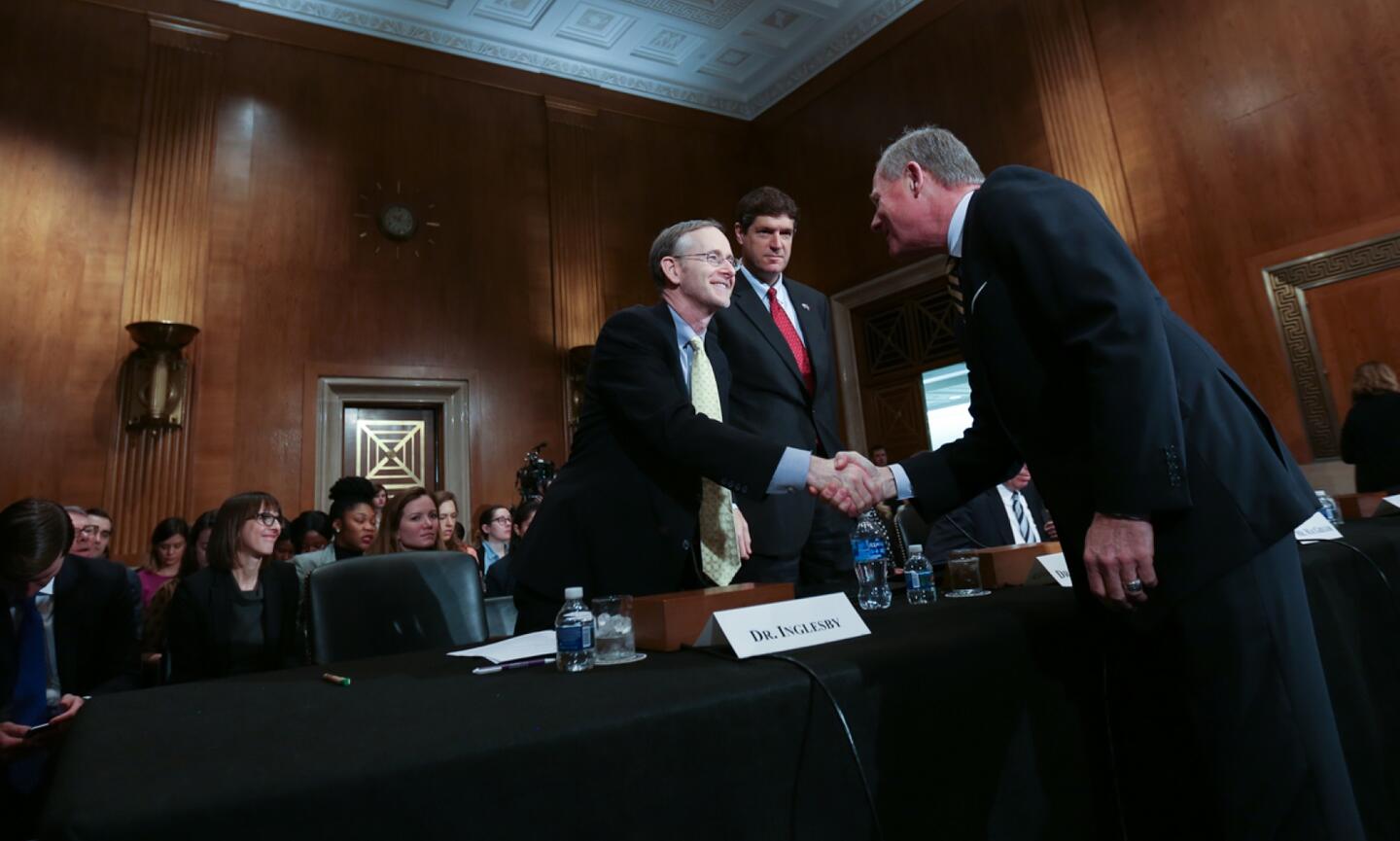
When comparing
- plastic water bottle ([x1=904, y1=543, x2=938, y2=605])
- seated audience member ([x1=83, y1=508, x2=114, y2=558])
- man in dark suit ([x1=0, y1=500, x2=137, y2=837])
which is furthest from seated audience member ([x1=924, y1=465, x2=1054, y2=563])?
seated audience member ([x1=83, y1=508, x2=114, y2=558])

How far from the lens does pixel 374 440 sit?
6559 millimetres

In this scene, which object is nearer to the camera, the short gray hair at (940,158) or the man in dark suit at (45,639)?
the short gray hair at (940,158)

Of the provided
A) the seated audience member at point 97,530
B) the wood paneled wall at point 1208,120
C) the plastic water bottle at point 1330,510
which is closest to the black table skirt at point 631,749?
the plastic water bottle at point 1330,510

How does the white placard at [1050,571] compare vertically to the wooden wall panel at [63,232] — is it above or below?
below

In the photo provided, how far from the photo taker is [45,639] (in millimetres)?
2262

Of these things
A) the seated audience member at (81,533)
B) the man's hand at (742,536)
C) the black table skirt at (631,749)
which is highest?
the seated audience member at (81,533)

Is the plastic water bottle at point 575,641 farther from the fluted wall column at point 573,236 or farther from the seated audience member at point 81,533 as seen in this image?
the fluted wall column at point 573,236

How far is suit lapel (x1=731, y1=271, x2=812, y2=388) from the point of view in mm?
2174

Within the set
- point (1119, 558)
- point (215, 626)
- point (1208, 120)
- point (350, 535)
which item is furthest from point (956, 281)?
point (1208, 120)

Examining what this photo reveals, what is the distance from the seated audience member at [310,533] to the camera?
457 centimetres

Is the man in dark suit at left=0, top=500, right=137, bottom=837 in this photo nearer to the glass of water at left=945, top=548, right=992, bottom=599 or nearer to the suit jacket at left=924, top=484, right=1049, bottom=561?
the glass of water at left=945, top=548, right=992, bottom=599

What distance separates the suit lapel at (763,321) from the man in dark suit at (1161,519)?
104 cm

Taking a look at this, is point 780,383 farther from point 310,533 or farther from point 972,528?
point 310,533

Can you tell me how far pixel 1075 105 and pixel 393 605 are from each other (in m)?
5.88
